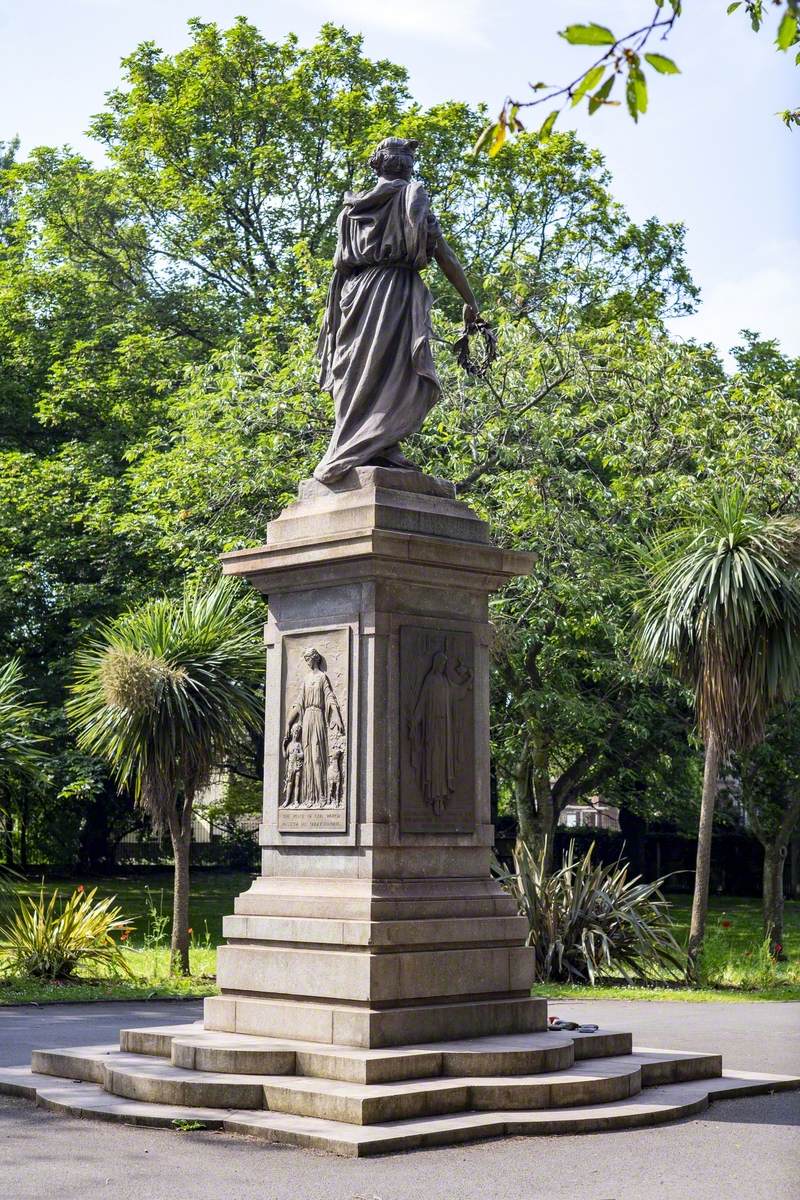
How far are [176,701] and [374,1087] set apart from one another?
8.50 metres

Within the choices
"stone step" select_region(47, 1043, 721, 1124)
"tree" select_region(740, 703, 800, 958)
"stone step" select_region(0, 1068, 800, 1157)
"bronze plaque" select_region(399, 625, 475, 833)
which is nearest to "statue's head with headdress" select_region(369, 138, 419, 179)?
"bronze plaque" select_region(399, 625, 475, 833)

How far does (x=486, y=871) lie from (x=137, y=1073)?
270 centimetres

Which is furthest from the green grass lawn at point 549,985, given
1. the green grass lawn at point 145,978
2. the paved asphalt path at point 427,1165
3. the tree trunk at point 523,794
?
the paved asphalt path at point 427,1165

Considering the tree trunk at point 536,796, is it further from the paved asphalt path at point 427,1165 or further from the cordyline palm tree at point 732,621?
the paved asphalt path at point 427,1165

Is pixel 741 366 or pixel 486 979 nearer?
pixel 486 979

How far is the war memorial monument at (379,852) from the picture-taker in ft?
28.2

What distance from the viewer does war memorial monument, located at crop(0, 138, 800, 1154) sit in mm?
8594

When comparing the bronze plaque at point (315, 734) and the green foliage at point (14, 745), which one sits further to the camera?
the green foliage at point (14, 745)

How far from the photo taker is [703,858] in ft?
58.7

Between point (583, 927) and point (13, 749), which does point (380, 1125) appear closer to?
point (13, 749)

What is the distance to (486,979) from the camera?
9.77 meters

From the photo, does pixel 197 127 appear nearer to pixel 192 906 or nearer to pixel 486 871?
pixel 192 906

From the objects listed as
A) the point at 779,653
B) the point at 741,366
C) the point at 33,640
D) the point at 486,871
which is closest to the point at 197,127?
the point at 33,640

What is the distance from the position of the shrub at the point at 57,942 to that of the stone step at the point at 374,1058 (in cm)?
725
